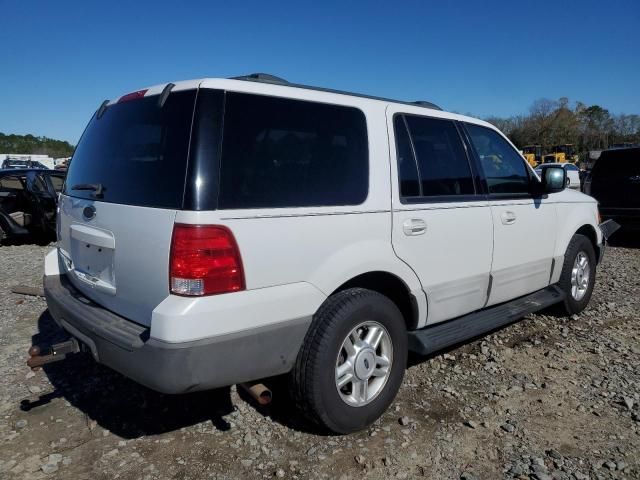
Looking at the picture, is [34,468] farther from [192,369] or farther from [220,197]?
[220,197]

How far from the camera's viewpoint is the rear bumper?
226 cm

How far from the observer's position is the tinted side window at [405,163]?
315 cm

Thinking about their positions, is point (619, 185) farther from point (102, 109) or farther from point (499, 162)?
point (102, 109)

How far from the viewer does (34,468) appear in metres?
2.68

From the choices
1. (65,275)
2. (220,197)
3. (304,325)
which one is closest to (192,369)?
(304,325)

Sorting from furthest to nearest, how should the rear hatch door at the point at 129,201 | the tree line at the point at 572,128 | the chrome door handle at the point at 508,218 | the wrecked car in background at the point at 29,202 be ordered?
the tree line at the point at 572,128
the wrecked car in background at the point at 29,202
the chrome door handle at the point at 508,218
the rear hatch door at the point at 129,201

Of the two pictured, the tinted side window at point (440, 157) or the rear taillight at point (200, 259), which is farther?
the tinted side window at point (440, 157)

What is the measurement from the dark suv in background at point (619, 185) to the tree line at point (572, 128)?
48759 mm

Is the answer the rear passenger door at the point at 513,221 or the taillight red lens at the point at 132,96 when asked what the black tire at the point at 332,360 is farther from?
the taillight red lens at the point at 132,96

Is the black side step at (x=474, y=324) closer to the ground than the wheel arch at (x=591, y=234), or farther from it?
closer to the ground

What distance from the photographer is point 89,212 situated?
289 centimetres

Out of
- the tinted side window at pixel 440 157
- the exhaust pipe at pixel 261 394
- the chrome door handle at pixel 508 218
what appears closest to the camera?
the exhaust pipe at pixel 261 394

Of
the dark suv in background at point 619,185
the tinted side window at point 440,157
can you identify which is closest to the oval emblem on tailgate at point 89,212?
the tinted side window at point 440,157

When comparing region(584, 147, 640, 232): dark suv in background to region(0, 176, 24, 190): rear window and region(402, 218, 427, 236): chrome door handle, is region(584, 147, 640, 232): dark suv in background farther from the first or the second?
region(0, 176, 24, 190): rear window
